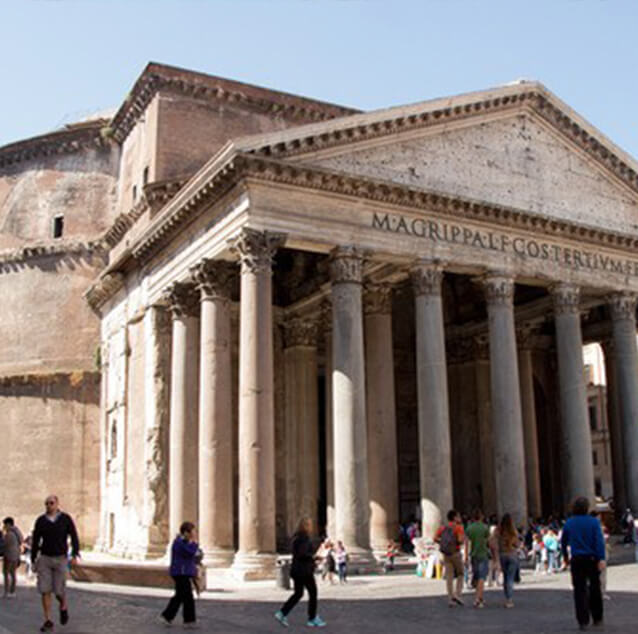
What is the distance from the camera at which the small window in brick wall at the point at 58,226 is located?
88.3 feet

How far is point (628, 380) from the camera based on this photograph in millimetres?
19812

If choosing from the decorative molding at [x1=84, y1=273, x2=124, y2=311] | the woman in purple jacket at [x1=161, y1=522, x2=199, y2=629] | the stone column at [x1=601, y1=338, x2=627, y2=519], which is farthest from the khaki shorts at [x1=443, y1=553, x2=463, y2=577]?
the decorative molding at [x1=84, y1=273, x2=124, y2=311]

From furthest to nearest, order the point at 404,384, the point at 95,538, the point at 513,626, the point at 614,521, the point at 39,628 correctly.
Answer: the point at 404,384, the point at 95,538, the point at 614,521, the point at 513,626, the point at 39,628

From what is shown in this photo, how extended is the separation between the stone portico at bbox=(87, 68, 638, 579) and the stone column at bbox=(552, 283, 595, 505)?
5 cm

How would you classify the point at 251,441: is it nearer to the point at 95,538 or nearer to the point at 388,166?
the point at 388,166

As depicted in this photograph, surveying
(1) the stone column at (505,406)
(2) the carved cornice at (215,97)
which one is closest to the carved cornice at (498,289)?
(1) the stone column at (505,406)

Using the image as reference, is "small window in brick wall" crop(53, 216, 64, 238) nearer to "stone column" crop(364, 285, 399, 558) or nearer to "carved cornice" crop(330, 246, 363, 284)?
"stone column" crop(364, 285, 399, 558)

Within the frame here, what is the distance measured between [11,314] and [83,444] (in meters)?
4.68

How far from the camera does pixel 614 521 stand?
71.7 ft

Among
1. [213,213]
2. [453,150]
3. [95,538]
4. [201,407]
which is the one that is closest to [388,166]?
[453,150]

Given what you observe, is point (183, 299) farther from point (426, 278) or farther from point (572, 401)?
point (572, 401)

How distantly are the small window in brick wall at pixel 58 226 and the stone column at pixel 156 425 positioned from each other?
24.8 feet

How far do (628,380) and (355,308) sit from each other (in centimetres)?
746

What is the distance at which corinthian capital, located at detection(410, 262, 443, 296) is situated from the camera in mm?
17438
